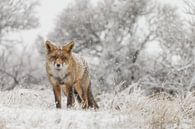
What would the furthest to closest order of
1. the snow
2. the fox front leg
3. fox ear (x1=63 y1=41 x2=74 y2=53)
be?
the fox front leg
fox ear (x1=63 y1=41 x2=74 y2=53)
the snow

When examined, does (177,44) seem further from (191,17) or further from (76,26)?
(76,26)

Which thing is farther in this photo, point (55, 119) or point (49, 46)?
point (49, 46)

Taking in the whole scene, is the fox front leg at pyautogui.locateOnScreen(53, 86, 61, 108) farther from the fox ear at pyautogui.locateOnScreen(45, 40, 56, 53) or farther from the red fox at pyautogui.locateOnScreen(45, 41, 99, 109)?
the fox ear at pyautogui.locateOnScreen(45, 40, 56, 53)

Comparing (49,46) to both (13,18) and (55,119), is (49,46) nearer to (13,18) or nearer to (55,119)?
(55,119)

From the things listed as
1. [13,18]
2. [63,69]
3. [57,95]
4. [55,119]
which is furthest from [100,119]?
[13,18]

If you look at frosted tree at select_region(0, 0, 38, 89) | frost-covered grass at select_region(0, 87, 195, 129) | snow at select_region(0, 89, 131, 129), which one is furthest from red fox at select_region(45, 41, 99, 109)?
frosted tree at select_region(0, 0, 38, 89)

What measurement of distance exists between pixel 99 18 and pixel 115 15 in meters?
1.34

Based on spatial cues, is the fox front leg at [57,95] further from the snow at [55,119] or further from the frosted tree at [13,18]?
the frosted tree at [13,18]

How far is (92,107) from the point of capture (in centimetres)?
1366

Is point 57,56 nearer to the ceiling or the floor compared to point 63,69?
nearer to the ceiling

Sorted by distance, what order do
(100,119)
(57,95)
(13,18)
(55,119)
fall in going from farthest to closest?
(13,18), (57,95), (100,119), (55,119)

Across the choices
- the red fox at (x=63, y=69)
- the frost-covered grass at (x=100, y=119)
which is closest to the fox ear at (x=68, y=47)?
the red fox at (x=63, y=69)

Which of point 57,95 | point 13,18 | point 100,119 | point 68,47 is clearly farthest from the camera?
point 13,18

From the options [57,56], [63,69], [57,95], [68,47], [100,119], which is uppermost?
[68,47]
